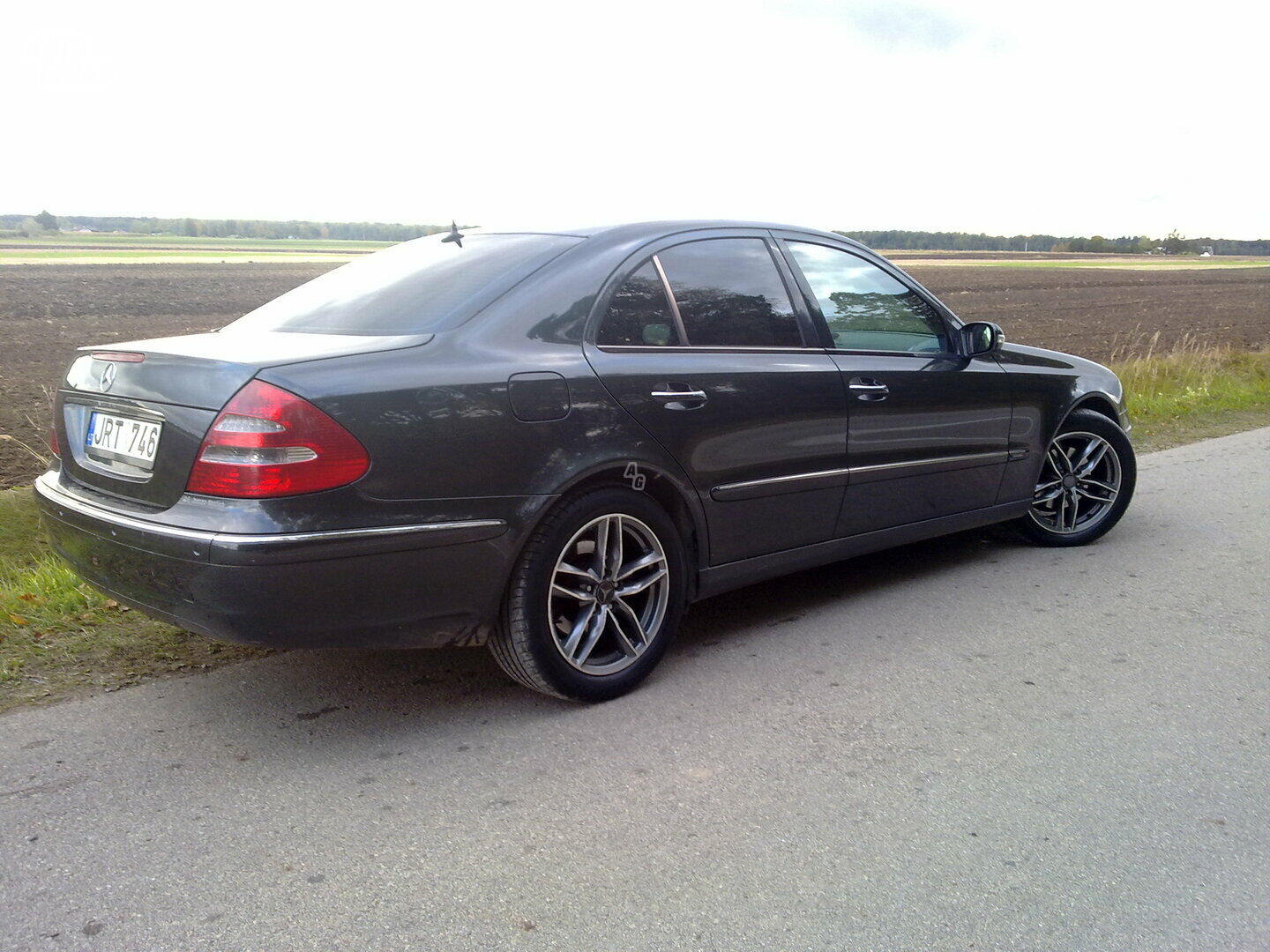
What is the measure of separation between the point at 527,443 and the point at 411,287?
2.76 feet

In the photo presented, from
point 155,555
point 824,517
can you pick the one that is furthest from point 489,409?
point 824,517

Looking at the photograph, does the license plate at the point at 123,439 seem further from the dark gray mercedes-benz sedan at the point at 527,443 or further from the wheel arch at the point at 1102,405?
the wheel arch at the point at 1102,405

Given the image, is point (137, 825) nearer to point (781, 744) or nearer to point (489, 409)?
point (489, 409)

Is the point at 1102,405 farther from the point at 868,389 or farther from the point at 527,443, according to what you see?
the point at 527,443

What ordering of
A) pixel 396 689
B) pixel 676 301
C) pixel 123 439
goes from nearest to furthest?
pixel 123 439
pixel 396 689
pixel 676 301

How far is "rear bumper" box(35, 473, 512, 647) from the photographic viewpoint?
3084mm

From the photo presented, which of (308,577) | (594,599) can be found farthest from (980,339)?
(308,577)

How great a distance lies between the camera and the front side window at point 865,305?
4.66m

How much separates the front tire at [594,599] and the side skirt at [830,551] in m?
0.20

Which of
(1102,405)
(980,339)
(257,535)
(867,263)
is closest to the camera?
(257,535)

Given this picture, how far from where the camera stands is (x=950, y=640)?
174 inches

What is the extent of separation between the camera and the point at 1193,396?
1172 cm

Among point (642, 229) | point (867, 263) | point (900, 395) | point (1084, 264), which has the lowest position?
point (1084, 264)

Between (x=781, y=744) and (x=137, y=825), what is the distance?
70.5 inches
